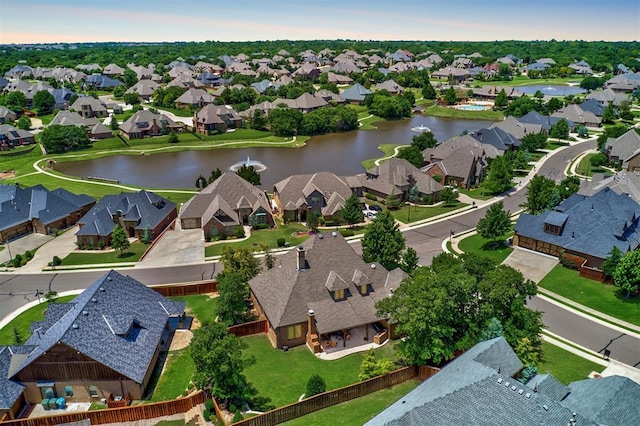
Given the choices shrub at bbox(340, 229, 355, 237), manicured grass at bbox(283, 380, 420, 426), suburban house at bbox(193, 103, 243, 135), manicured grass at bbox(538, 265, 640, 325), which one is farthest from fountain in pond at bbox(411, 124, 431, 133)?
manicured grass at bbox(283, 380, 420, 426)

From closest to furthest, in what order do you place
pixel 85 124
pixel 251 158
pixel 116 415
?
pixel 116 415 < pixel 251 158 < pixel 85 124

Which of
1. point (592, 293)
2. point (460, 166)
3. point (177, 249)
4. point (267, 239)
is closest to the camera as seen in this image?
point (592, 293)

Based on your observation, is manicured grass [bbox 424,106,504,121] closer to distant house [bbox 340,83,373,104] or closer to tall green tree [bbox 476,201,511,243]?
distant house [bbox 340,83,373,104]

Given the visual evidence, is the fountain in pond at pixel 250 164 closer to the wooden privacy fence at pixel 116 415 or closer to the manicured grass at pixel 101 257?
the manicured grass at pixel 101 257

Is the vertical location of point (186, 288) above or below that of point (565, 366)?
below

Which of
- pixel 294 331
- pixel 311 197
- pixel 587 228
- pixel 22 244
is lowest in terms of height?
pixel 22 244

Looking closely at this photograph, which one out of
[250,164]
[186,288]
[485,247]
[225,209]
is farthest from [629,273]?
[250,164]

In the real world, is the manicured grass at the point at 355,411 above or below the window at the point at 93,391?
above

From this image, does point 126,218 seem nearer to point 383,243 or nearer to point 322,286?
point 322,286

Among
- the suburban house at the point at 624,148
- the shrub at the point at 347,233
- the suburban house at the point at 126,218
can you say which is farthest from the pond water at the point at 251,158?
the suburban house at the point at 624,148
